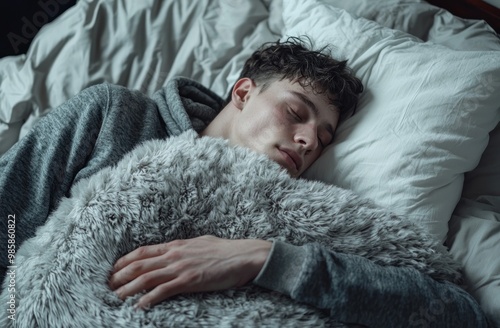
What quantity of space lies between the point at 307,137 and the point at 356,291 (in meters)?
0.41

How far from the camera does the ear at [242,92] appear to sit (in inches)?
52.0

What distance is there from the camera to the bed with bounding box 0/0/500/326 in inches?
44.4

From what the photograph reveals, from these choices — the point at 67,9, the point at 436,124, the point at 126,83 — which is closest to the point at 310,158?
the point at 436,124

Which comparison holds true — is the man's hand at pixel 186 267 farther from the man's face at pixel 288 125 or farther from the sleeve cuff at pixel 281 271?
the man's face at pixel 288 125

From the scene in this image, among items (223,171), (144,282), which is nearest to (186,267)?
(144,282)

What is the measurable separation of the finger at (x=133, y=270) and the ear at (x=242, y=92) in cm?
54

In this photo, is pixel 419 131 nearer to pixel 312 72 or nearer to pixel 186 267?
pixel 312 72

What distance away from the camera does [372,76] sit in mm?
1308

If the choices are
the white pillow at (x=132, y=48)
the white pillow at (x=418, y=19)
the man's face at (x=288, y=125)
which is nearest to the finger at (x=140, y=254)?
the man's face at (x=288, y=125)

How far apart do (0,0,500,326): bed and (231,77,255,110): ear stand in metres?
0.16

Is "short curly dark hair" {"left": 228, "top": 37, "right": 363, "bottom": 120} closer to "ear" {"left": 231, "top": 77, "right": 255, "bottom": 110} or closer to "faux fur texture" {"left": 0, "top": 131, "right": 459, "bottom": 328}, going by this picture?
"ear" {"left": 231, "top": 77, "right": 255, "bottom": 110}

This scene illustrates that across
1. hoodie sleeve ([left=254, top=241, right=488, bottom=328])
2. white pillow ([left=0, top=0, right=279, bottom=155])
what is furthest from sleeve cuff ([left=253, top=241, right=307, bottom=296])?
white pillow ([left=0, top=0, right=279, bottom=155])

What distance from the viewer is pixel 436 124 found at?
1147 mm

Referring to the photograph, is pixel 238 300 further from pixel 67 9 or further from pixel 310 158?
pixel 67 9
